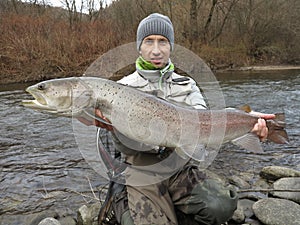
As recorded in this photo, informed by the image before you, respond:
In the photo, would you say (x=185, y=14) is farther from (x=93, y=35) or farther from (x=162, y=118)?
(x=162, y=118)

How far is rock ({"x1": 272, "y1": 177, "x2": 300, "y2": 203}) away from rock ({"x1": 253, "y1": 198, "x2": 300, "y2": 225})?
413mm

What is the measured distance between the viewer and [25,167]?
5.20 m

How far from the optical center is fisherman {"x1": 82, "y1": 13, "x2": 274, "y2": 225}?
2.65 m

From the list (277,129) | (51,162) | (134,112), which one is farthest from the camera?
(51,162)

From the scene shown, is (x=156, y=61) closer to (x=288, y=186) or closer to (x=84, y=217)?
(x=84, y=217)

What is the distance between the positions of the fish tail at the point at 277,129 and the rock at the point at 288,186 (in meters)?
1.41

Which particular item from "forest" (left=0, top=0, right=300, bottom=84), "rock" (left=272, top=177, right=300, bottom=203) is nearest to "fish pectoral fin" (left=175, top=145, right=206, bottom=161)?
"rock" (left=272, top=177, right=300, bottom=203)

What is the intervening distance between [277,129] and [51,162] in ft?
12.8

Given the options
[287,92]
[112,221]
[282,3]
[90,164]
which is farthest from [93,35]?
[282,3]

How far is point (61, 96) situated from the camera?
7.75ft

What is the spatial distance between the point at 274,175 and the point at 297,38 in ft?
71.2

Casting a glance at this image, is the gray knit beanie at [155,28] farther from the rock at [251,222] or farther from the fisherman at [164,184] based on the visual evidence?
the rock at [251,222]

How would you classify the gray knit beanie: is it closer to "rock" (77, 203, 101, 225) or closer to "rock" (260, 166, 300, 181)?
"rock" (77, 203, 101, 225)

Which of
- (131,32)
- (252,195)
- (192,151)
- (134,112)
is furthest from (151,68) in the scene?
(131,32)
